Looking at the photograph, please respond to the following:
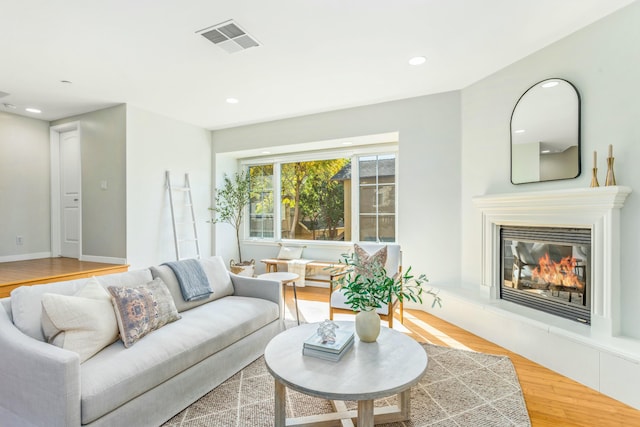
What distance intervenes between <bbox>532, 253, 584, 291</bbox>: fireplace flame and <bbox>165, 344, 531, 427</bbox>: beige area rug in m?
0.87

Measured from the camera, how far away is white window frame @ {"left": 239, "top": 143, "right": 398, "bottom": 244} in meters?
4.82

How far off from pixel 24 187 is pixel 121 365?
479 cm

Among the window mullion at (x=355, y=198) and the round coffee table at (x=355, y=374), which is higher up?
the window mullion at (x=355, y=198)

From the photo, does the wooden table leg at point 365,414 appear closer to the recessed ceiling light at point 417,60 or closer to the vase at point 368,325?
the vase at point 368,325

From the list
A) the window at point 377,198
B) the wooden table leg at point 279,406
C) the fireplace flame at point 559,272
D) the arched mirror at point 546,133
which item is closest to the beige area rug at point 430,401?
the wooden table leg at point 279,406

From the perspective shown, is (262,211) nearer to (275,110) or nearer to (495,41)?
(275,110)

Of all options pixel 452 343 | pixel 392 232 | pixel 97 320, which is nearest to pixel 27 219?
pixel 97 320

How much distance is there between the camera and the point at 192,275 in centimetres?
272

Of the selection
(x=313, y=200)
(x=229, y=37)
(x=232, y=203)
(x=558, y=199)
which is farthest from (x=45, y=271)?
(x=558, y=199)

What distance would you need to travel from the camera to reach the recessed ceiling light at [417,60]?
2985 millimetres

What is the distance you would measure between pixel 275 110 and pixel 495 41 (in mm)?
2810

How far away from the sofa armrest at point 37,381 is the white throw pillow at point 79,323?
0.11m

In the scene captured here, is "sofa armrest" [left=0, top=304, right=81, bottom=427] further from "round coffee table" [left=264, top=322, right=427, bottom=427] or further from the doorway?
the doorway

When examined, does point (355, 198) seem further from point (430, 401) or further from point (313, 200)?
point (430, 401)
